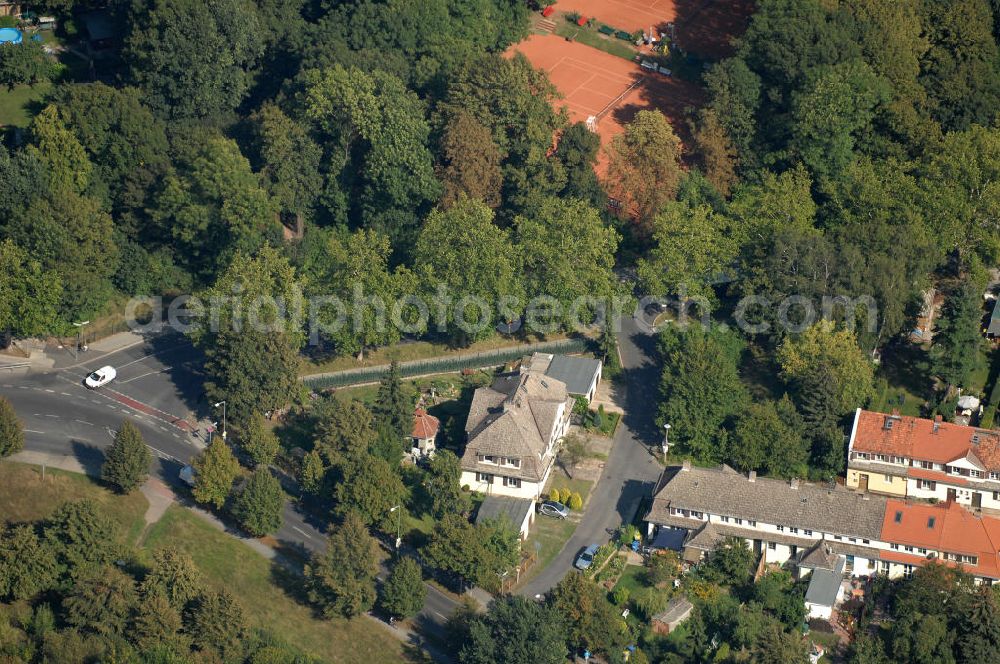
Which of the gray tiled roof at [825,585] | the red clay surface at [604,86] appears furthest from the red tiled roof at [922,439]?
the red clay surface at [604,86]

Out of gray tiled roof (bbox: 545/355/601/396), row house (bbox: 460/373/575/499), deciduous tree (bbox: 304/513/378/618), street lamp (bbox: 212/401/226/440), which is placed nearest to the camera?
deciduous tree (bbox: 304/513/378/618)

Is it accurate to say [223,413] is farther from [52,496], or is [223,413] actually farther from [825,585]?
[825,585]

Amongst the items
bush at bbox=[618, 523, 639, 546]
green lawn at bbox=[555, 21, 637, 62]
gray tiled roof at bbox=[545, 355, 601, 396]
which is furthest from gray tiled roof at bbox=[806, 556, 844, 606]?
green lawn at bbox=[555, 21, 637, 62]

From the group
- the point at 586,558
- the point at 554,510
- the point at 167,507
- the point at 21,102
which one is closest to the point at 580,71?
the point at 21,102

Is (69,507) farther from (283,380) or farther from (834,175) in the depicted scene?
(834,175)

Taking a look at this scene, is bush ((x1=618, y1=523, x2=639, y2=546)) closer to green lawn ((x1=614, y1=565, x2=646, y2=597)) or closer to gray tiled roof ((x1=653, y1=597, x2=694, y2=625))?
green lawn ((x1=614, y1=565, x2=646, y2=597))

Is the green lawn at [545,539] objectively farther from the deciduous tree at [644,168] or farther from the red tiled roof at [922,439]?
the deciduous tree at [644,168]
